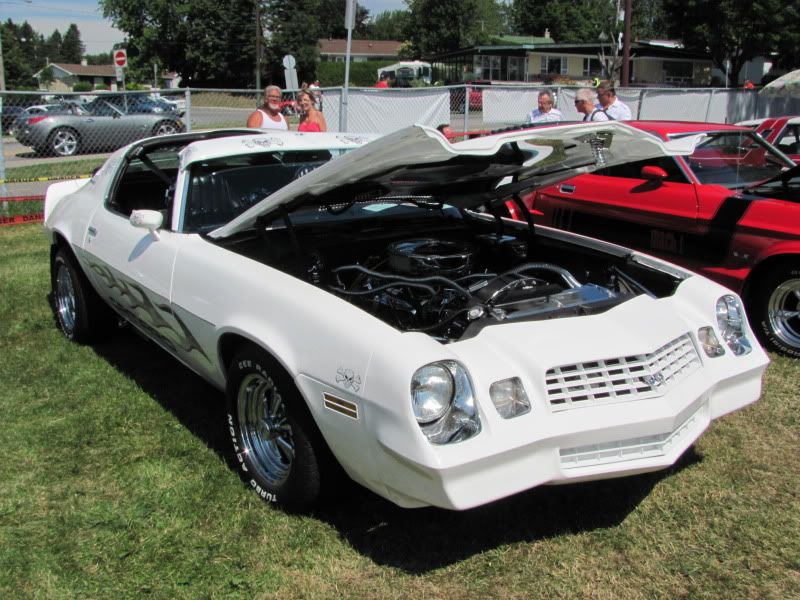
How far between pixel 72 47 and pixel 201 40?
123520mm

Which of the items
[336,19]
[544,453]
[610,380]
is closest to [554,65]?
[610,380]

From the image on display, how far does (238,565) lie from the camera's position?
2.81 metres

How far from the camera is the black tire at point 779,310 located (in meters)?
4.79

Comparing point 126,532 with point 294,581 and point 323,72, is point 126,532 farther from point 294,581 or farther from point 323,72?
point 323,72

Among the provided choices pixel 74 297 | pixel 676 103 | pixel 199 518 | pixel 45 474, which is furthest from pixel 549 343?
pixel 676 103

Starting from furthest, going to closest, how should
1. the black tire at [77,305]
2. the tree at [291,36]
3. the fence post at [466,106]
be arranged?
the tree at [291,36] → the fence post at [466,106] → the black tire at [77,305]

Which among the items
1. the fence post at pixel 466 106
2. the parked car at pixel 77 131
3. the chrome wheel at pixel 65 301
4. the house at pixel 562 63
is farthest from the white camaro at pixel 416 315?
the house at pixel 562 63

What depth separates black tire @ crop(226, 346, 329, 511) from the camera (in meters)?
2.86

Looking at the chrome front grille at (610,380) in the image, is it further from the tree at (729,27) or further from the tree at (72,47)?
the tree at (72,47)

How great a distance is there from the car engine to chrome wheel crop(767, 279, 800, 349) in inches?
70.2

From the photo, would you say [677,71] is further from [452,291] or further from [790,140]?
[452,291]

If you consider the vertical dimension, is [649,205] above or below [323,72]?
below

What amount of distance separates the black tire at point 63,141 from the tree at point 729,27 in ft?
107

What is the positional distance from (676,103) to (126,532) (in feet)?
50.6
